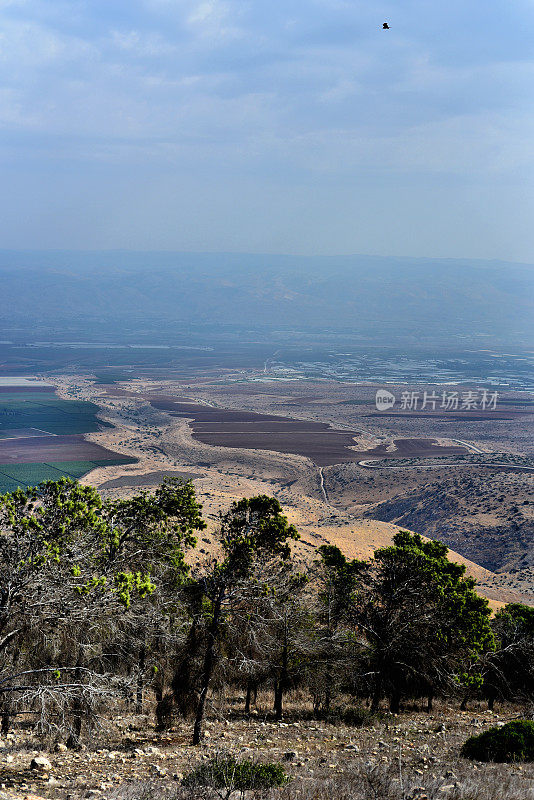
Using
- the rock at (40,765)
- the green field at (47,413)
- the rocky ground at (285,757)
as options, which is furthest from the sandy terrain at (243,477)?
the rock at (40,765)

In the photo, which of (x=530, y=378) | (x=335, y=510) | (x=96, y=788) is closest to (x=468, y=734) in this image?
(x=96, y=788)

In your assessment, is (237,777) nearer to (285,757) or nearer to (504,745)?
(285,757)

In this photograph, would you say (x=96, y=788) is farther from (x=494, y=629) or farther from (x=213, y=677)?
(x=494, y=629)

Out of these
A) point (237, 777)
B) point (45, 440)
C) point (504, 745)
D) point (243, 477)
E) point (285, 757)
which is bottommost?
point (243, 477)

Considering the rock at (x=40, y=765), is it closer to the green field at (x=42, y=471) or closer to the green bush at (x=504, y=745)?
the green bush at (x=504, y=745)

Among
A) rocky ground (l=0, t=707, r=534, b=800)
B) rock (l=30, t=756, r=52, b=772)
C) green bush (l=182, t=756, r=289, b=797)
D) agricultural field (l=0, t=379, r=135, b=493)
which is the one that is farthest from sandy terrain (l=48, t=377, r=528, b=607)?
green bush (l=182, t=756, r=289, b=797)

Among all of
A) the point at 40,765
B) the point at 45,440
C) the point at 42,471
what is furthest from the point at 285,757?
the point at 45,440

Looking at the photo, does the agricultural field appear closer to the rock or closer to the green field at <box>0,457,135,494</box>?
the green field at <box>0,457,135,494</box>
